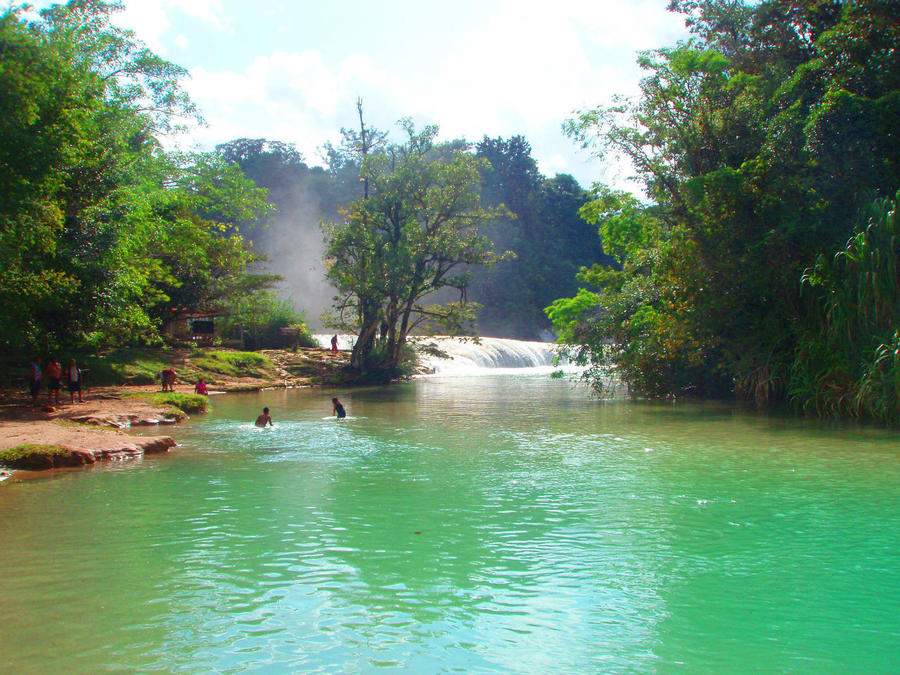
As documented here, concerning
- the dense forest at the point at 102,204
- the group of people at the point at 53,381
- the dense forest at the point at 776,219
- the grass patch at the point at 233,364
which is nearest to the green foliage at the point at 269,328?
the dense forest at the point at 102,204

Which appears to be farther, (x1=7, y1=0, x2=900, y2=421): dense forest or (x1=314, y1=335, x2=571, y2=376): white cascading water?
(x1=314, y1=335, x2=571, y2=376): white cascading water

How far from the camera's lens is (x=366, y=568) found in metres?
6.21

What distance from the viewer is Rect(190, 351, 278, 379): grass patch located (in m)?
27.0

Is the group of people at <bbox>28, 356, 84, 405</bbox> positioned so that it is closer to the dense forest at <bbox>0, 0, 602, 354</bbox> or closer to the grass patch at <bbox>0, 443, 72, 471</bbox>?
the dense forest at <bbox>0, 0, 602, 354</bbox>

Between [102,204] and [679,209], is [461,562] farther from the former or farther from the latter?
[679,209]

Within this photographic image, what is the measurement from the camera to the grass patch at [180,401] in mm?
18078

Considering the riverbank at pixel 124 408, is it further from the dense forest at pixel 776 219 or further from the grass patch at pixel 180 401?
the dense forest at pixel 776 219

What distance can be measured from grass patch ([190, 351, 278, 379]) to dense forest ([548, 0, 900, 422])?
44.7 ft

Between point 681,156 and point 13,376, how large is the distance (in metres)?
18.5

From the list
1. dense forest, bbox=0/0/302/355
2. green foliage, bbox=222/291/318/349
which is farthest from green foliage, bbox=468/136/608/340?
dense forest, bbox=0/0/302/355

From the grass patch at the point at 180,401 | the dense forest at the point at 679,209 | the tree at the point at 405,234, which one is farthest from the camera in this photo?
the tree at the point at 405,234

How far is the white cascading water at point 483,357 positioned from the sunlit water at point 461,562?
2645 centimetres

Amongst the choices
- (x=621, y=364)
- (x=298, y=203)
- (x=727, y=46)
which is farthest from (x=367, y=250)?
(x=298, y=203)

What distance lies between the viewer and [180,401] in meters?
18.4
